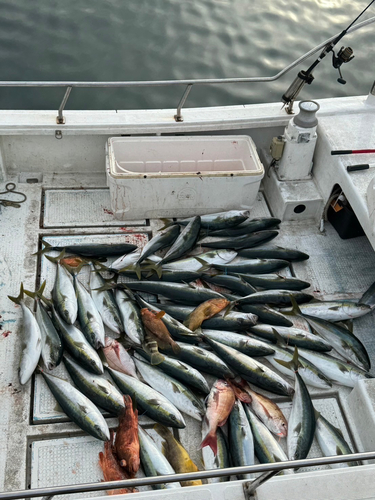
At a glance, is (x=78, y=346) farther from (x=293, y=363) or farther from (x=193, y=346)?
(x=293, y=363)

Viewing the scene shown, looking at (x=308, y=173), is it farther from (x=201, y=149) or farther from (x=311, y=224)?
(x=201, y=149)

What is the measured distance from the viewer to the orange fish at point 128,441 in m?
2.87

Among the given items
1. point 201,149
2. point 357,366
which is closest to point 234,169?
point 201,149

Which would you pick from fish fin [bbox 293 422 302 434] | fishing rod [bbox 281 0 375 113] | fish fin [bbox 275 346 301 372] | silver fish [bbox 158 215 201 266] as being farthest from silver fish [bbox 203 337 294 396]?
fishing rod [bbox 281 0 375 113]

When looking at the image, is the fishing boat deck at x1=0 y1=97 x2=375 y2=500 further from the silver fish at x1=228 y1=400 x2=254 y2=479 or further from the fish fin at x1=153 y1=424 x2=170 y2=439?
the silver fish at x1=228 y1=400 x2=254 y2=479

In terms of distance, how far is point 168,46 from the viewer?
8695 mm

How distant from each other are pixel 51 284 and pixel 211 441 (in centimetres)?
172

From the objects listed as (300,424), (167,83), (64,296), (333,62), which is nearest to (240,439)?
(300,424)

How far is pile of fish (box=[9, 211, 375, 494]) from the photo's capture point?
306cm

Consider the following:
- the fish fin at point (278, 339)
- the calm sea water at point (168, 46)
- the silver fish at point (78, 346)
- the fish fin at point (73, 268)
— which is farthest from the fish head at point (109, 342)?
the calm sea water at point (168, 46)

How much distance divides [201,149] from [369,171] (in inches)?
57.8

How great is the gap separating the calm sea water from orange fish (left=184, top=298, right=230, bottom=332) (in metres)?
4.72

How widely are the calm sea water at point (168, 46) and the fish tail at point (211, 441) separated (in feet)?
18.5

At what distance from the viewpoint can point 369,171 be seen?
160 inches
